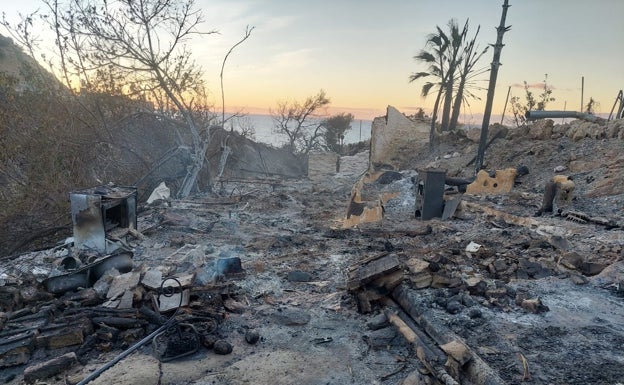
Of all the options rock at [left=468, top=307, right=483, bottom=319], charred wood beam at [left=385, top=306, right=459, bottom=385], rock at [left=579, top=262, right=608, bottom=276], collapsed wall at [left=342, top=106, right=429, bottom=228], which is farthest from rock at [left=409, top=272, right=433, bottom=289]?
collapsed wall at [left=342, top=106, right=429, bottom=228]

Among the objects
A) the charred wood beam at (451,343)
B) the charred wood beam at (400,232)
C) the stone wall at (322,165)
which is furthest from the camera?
the stone wall at (322,165)

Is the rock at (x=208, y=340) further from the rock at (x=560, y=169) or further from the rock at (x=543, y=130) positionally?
the rock at (x=543, y=130)

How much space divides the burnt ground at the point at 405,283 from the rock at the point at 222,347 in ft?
0.31

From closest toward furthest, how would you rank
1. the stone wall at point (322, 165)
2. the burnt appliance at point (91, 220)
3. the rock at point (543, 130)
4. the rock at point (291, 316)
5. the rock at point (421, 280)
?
1. the rock at point (291, 316)
2. the rock at point (421, 280)
3. the burnt appliance at point (91, 220)
4. the rock at point (543, 130)
5. the stone wall at point (322, 165)

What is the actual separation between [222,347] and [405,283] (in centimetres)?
240

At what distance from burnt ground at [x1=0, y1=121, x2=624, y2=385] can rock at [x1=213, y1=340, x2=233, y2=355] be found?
0.09 m

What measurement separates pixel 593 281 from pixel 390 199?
24.0ft

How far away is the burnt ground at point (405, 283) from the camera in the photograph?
3.57 metres

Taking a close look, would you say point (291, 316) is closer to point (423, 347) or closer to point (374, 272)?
point (374, 272)

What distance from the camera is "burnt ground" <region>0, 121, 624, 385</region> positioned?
3.57m

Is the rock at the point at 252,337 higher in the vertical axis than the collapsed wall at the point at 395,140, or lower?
lower

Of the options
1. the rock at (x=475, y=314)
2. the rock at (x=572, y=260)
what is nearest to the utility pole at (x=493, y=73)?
the rock at (x=572, y=260)

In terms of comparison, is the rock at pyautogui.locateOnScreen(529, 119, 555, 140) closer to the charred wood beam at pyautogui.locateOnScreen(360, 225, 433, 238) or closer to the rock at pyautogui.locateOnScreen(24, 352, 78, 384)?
the charred wood beam at pyautogui.locateOnScreen(360, 225, 433, 238)

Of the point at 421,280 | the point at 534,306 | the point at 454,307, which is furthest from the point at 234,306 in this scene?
the point at 534,306
